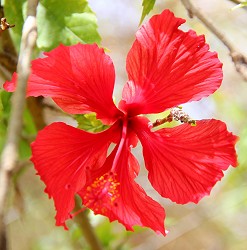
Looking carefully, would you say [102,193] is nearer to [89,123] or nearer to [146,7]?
[89,123]

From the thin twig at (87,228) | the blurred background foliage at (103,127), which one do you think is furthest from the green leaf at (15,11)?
the thin twig at (87,228)

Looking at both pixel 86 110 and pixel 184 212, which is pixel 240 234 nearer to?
pixel 184 212

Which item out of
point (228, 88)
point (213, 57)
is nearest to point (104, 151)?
point (213, 57)

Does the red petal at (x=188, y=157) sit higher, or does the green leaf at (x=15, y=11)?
the green leaf at (x=15, y=11)

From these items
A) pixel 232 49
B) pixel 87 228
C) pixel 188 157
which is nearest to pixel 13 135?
pixel 232 49

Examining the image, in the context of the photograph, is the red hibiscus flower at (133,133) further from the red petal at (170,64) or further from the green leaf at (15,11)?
the green leaf at (15,11)

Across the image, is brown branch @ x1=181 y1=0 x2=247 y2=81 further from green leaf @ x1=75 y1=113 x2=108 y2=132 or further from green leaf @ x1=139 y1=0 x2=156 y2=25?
green leaf @ x1=75 y1=113 x2=108 y2=132

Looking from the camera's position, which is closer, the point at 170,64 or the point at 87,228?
the point at 170,64

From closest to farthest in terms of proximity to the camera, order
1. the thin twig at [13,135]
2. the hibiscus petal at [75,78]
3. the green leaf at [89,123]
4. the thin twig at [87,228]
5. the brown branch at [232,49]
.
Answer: the thin twig at [13,135] → the brown branch at [232,49] → the hibiscus petal at [75,78] → the green leaf at [89,123] → the thin twig at [87,228]
